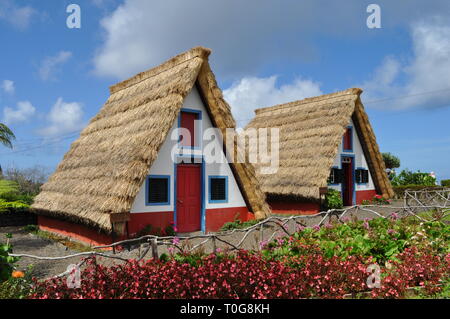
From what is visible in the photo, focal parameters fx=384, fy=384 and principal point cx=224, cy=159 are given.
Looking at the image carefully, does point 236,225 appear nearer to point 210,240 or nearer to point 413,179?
point 210,240

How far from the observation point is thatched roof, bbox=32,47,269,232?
9836 mm

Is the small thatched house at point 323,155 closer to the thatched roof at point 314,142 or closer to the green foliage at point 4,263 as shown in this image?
the thatched roof at point 314,142

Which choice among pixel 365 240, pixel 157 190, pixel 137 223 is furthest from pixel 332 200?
pixel 365 240

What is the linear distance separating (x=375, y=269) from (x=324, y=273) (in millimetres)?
886

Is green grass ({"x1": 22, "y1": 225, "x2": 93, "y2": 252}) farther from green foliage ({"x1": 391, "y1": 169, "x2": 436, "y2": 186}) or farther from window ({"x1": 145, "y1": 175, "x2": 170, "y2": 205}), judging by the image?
green foliage ({"x1": 391, "y1": 169, "x2": 436, "y2": 186})

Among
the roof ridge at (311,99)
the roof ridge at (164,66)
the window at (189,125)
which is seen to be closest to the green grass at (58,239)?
the window at (189,125)

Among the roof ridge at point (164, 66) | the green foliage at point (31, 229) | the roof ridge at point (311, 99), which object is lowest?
the green foliage at point (31, 229)

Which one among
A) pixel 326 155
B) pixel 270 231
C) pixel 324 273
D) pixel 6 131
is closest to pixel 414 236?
pixel 324 273

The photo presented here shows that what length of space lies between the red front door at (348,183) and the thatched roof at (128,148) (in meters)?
8.00

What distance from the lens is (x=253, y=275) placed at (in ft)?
16.1

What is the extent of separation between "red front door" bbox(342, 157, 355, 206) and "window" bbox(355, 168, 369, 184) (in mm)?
356

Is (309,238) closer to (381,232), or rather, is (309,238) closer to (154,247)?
(381,232)

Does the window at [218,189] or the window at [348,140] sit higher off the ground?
the window at [348,140]

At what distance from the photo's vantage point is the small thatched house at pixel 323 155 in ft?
54.0
